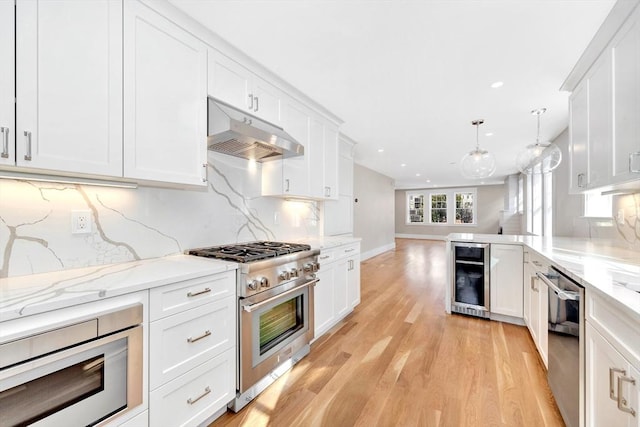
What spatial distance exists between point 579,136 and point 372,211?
5436 mm

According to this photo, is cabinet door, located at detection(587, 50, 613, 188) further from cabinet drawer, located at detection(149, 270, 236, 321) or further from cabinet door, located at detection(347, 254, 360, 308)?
cabinet drawer, located at detection(149, 270, 236, 321)

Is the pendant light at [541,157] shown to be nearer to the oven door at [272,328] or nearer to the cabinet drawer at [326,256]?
the cabinet drawer at [326,256]

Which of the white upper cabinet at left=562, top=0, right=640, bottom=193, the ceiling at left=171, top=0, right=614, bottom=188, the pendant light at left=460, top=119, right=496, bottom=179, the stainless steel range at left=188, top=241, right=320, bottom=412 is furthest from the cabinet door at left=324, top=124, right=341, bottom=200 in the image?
the white upper cabinet at left=562, top=0, right=640, bottom=193

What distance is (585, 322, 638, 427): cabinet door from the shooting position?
100 cm

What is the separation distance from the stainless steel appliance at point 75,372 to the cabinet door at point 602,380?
195cm

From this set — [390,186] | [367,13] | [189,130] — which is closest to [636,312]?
[367,13]

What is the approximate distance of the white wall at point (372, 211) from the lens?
6.84 m

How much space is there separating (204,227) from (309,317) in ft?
3.93

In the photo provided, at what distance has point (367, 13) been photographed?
1.66 metres

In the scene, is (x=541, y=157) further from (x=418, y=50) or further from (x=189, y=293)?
(x=189, y=293)

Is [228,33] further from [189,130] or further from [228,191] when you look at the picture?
[228,191]

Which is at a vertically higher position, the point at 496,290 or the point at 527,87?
the point at 527,87

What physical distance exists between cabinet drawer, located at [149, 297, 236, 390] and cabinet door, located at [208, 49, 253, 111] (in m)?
1.45

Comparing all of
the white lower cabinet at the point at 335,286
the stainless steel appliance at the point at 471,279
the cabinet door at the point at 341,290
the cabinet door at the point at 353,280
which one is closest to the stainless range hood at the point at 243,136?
the white lower cabinet at the point at 335,286
